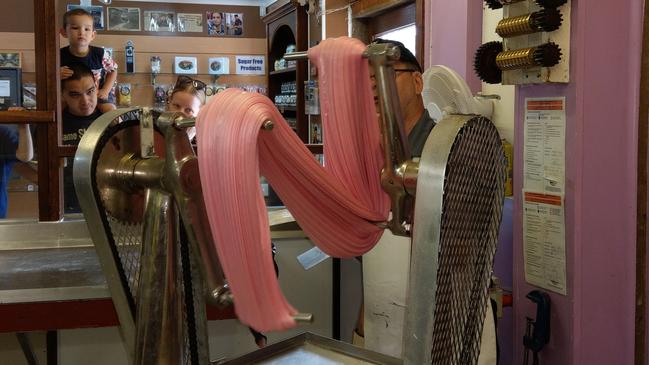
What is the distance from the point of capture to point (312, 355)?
3.20ft

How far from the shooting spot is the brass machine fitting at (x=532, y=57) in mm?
1627

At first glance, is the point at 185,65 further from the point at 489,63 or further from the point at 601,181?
the point at 601,181

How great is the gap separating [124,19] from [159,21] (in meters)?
0.25

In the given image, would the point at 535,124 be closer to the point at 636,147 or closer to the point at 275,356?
the point at 636,147

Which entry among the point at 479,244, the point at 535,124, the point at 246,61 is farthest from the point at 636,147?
the point at 246,61

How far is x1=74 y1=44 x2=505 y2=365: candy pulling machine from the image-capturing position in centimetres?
58

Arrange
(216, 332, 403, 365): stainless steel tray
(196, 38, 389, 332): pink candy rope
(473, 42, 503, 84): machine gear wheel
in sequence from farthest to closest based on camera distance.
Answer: (473, 42, 503, 84): machine gear wheel → (216, 332, 403, 365): stainless steel tray → (196, 38, 389, 332): pink candy rope

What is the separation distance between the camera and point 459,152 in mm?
601

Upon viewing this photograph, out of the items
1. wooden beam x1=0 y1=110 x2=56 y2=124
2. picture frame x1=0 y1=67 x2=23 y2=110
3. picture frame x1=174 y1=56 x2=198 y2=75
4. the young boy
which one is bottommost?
wooden beam x1=0 y1=110 x2=56 y2=124

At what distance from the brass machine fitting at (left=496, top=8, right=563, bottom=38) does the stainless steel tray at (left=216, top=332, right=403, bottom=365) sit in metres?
1.04

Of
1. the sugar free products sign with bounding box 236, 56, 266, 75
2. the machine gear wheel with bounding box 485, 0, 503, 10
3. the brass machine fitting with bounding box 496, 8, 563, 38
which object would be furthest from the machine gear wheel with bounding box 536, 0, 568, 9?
the sugar free products sign with bounding box 236, 56, 266, 75

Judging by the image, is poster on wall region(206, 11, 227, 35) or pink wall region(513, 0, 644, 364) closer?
pink wall region(513, 0, 644, 364)

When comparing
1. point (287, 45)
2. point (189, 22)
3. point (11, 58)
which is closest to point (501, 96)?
point (287, 45)

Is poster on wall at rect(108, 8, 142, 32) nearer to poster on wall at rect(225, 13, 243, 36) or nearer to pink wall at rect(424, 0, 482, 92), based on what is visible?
poster on wall at rect(225, 13, 243, 36)
